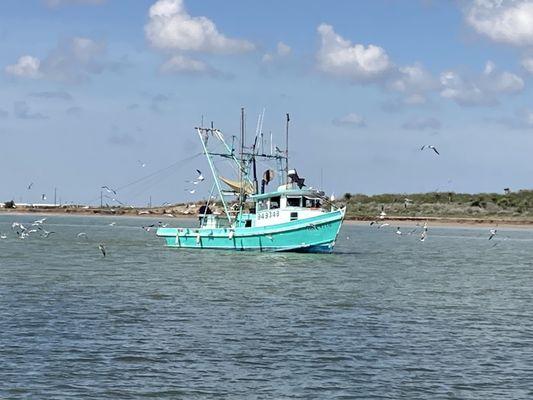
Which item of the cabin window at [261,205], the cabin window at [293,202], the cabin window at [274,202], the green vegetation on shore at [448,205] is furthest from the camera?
the green vegetation on shore at [448,205]

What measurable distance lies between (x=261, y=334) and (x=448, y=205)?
5260 inches

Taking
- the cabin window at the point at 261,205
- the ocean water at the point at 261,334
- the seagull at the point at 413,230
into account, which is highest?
the cabin window at the point at 261,205

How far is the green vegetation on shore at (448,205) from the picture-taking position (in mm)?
149375

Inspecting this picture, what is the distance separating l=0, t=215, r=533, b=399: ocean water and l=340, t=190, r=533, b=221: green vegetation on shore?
4060 inches

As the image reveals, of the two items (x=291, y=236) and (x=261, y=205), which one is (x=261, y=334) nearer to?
(x=291, y=236)

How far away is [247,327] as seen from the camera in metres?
26.6

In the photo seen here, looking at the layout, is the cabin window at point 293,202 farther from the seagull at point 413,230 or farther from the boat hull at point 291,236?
the seagull at point 413,230

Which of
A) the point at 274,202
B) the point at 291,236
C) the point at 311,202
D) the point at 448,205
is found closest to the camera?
the point at 311,202

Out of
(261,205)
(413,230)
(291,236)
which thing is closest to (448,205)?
(413,230)

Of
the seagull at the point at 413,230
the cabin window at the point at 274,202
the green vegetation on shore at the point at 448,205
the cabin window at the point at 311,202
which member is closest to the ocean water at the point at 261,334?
the cabin window at the point at 311,202

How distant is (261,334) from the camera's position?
83.6 feet

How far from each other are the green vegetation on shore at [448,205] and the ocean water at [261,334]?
10312cm

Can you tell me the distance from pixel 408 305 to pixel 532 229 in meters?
106

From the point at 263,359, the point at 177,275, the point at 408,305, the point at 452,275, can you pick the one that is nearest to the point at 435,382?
the point at 263,359
